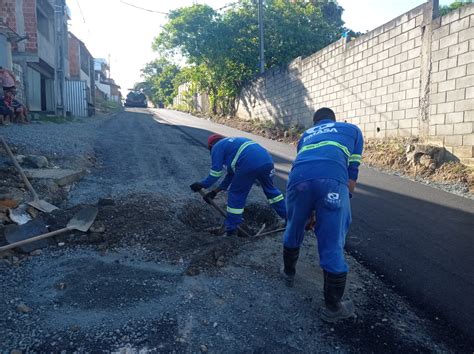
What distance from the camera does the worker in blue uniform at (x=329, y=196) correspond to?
2754mm

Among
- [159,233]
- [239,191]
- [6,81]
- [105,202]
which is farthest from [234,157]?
[6,81]

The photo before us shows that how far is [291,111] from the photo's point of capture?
1505 centimetres

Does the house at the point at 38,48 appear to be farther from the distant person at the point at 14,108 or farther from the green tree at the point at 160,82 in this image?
the green tree at the point at 160,82

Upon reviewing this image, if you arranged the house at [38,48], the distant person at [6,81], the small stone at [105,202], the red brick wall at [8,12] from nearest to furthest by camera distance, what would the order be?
the small stone at [105,202]
the distant person at [6,81]
the red brick wall at [8,12]
the house at [38,48]

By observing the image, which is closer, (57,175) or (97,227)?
(97,227)

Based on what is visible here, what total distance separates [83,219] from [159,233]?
0.84 meters

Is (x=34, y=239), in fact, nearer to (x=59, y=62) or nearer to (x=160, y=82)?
(x=59, y=62)

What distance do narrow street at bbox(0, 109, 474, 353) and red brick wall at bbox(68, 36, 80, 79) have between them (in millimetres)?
23400

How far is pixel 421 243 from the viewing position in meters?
4.31

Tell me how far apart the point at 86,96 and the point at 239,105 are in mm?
7726

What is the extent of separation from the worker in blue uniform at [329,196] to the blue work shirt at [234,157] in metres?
1.41

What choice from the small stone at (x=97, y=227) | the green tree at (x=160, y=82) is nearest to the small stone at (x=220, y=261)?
the small stone at (x=97, y=227)

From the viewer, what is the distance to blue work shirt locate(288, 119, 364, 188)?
Result: 9.25ft

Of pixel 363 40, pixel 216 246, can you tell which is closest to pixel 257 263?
pixel 216 246
